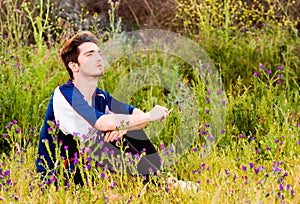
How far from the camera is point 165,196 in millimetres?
2645

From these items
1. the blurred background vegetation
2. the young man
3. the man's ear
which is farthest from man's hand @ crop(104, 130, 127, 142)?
the blurred background vegetation

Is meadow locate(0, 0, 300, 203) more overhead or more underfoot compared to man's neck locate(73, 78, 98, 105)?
more underfoot

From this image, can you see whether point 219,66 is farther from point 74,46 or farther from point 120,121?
point 120,121

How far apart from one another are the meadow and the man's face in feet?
1.60

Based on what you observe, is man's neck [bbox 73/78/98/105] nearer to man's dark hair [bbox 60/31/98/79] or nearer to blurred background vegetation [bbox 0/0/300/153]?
man's dark hair [bbox 60/31/98/79]

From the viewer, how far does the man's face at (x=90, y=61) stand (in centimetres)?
298

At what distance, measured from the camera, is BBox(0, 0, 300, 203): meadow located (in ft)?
8.57

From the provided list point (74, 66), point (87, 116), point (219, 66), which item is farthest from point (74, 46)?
point (219, 66)

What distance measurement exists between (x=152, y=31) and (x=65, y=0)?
4.20ft

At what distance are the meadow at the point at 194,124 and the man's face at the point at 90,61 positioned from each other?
486 millimetres

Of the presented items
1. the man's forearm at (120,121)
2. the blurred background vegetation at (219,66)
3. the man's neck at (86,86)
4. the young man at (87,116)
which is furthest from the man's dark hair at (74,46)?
the blurred background vegetation at (219,66)

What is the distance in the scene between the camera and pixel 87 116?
2.85 metres

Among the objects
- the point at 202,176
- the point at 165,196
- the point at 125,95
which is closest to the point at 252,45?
the point at 125,95

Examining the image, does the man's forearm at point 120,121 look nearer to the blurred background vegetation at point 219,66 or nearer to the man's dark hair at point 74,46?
the man's dark hair at point 74,46
